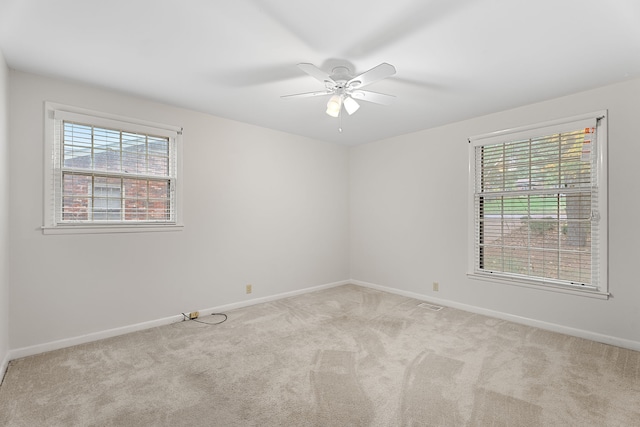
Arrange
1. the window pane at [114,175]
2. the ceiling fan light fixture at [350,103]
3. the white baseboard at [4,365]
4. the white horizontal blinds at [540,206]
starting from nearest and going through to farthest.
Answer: the white baseboard at [4,365], the ceiling fan light fixture at [350,103], the window pane at [114,175], the white horizontal blinds at [540,206]

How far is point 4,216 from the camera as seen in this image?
239cm

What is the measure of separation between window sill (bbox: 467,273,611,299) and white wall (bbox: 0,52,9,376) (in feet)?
14.9

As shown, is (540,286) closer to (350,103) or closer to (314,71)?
(350,103)

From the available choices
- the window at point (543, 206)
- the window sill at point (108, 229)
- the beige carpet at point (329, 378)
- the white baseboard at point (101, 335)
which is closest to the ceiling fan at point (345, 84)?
the window at point (543, 206)

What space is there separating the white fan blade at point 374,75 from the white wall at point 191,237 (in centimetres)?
203

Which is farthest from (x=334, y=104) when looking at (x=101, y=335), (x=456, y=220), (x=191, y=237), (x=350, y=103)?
(x=101, y=335)

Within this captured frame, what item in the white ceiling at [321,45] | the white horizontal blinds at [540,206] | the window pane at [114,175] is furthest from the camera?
the white horizontal blinds at [540,206]

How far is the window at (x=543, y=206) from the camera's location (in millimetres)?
2963

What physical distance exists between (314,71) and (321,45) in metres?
0.18

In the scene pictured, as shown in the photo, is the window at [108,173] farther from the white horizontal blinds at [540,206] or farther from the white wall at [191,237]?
the white horizontal blinds at [540,206]

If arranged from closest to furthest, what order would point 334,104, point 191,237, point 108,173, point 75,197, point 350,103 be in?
point 334,104 → point 350,103 → point 75,197 → point 108,173 → point 191,237

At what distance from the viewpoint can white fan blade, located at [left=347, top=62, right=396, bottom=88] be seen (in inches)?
82.0

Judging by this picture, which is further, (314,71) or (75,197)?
(75,197)

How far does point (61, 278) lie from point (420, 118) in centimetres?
412
